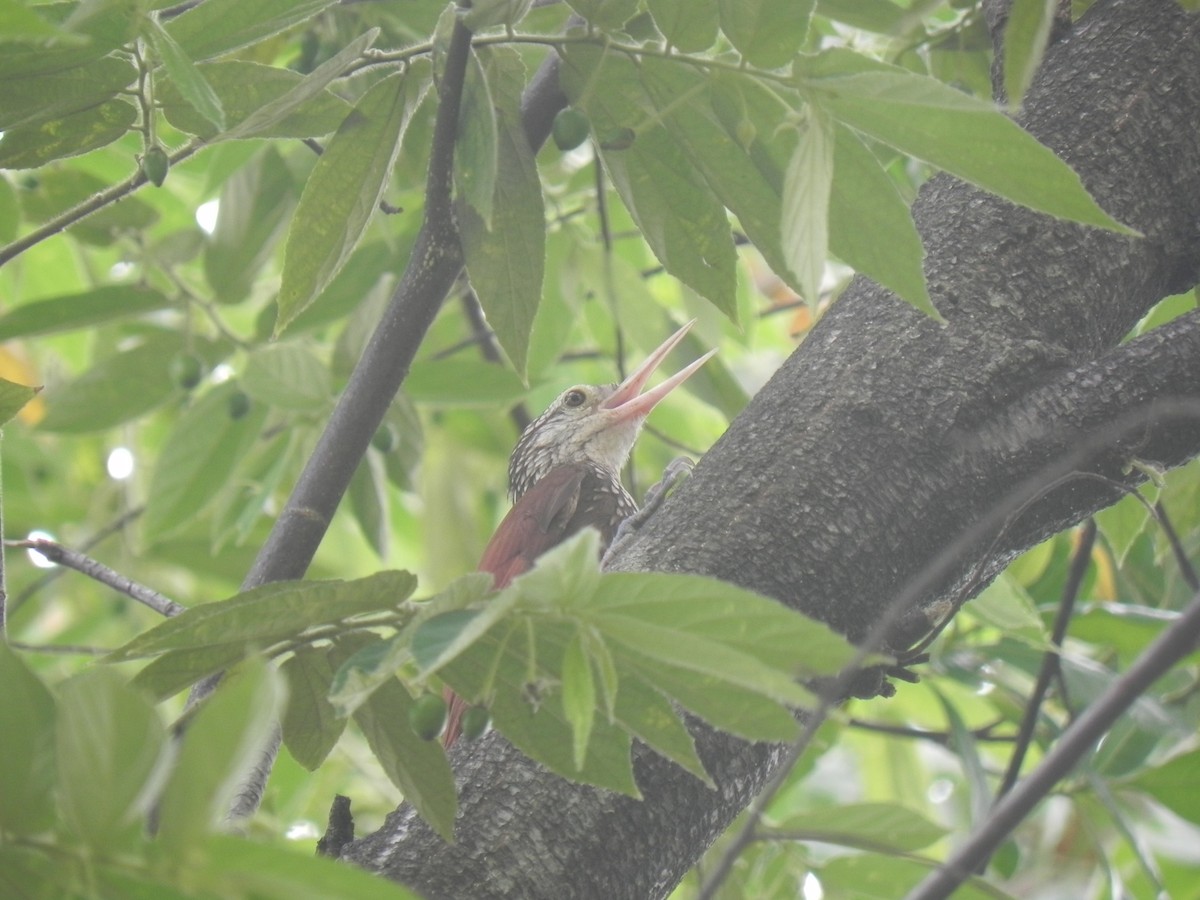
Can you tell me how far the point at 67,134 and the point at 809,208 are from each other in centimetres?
105

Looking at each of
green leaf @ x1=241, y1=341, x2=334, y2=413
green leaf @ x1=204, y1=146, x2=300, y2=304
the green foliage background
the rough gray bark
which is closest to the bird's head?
the green foliage background

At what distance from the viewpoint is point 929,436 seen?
1.85 meters

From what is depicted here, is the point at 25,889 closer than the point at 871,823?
→ Yes

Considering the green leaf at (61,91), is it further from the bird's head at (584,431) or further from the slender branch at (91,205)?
the bird's head at (584,431)

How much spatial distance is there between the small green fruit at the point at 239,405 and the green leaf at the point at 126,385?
15 centimetres

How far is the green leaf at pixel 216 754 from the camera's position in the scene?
94cm

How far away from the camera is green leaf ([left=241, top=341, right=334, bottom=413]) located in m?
2.83

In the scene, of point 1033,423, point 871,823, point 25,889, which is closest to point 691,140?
point 1033,423

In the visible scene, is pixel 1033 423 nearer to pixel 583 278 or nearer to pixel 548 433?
pixel 583 278

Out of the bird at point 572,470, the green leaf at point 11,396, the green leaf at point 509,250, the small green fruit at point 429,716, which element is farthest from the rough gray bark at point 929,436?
the bird at point 572,470

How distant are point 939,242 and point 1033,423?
337 mm

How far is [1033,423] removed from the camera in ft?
6.09

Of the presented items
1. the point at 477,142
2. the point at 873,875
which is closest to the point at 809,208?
the point at 477,142

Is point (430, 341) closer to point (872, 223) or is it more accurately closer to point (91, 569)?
point (91, 569)
